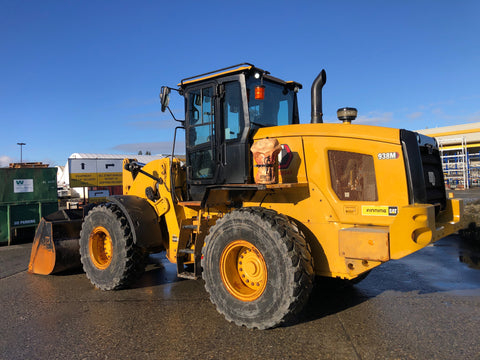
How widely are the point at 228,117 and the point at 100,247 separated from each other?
9.66 feet

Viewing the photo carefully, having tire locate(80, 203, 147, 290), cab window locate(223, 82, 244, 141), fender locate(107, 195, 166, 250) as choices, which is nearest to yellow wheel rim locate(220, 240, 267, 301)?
cab window locate(223, 82, 244, 141)

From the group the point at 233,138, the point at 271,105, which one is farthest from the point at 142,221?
the point at 271,105

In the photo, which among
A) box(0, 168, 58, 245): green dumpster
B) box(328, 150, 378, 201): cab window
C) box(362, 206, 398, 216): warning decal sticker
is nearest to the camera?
box(362, 206, 398, 216): warning decal sticker

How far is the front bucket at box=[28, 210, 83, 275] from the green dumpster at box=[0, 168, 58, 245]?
490cm

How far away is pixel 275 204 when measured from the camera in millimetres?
4684

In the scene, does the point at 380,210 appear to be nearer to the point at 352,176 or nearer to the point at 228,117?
the point at 352,176

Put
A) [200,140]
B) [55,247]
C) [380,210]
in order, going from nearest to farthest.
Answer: [380,210] < [200,140] < [55,247]

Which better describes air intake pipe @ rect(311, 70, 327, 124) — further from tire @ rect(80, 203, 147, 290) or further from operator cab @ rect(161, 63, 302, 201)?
tire @ rect(80, 203, 147, 290)

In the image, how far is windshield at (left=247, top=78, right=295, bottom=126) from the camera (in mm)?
4996

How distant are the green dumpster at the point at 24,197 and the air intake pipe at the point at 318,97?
31.2 feet

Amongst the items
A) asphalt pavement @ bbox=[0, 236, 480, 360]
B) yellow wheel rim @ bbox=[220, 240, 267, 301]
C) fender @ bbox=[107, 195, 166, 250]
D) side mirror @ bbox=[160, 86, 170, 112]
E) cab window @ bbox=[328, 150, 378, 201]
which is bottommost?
asphalt pavement @ bbox=[0, 236, 480, 360]

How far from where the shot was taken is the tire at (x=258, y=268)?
386 cm

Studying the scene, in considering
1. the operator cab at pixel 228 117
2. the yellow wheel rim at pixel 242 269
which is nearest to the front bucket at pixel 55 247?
the operator cab at pixel 228 117

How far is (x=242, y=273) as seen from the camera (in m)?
4.46
